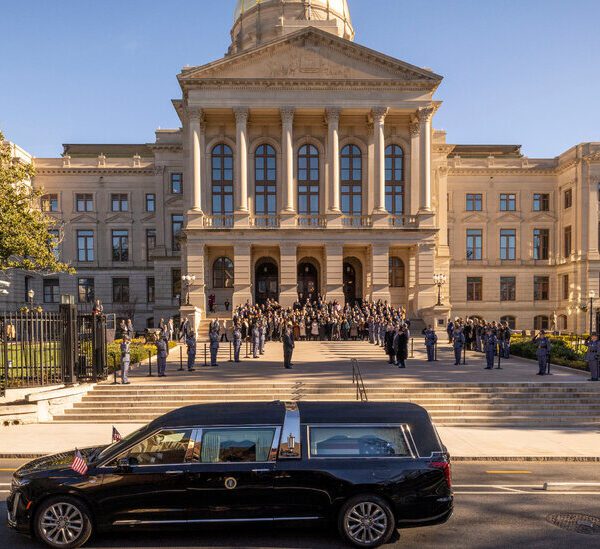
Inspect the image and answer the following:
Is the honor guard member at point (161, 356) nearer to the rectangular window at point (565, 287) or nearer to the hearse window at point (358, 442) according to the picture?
the hearse window at point (358, 442)

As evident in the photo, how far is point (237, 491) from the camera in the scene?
285 inches

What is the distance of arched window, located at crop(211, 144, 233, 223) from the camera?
44.6 m

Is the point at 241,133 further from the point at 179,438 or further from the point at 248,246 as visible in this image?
the point at 179,438

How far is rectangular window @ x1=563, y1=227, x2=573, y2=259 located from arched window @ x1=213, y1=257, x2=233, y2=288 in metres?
34.8

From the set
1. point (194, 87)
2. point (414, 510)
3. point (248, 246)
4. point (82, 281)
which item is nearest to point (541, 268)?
point (248, 246)

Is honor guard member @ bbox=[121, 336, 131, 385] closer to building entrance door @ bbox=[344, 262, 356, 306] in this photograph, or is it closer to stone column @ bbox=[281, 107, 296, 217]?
stone column @ bbox=[281, 107, 296, 217]

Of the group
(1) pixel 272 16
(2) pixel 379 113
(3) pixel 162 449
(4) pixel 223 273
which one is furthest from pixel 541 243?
(3) pixel 162 449

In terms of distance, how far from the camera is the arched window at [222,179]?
4462 cm

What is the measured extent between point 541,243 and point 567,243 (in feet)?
8.76

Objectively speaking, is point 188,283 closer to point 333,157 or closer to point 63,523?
point 333,157

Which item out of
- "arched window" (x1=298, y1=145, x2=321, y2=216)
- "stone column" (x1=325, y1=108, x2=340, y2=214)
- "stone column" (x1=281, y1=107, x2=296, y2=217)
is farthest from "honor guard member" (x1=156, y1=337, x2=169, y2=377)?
"arched window" (x1=298, y1=145, x2=321, y2=216)

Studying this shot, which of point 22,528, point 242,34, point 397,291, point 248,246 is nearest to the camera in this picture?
A: point 22,528

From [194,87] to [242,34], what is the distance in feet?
73.2

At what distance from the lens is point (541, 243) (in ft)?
189
